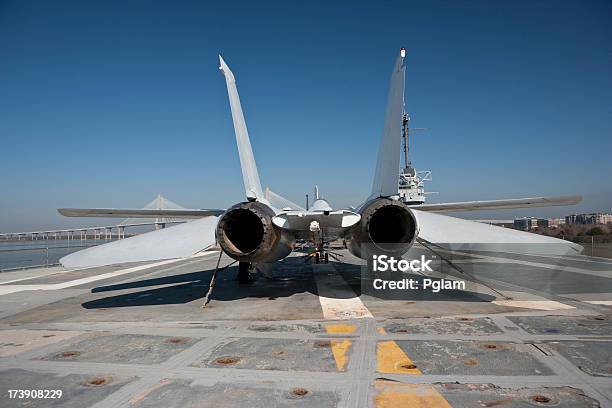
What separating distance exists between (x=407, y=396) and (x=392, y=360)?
0.88m

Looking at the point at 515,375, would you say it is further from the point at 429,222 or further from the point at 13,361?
the point at 13,361

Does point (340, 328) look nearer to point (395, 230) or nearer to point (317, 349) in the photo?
point (317, 349)

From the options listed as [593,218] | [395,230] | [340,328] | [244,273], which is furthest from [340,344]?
[593,218]

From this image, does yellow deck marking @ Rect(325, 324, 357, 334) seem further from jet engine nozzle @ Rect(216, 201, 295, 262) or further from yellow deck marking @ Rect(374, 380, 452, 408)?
jet engine nozzle @ Rect(216, 201, 295, 262)

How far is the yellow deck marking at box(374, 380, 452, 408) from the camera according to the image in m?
3.04

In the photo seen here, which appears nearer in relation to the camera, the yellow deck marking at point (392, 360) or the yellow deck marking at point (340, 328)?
the yellow deck marking at point (392, 360)

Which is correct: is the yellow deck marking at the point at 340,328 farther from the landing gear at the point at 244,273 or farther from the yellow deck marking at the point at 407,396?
the landing gear at the point at 244,273

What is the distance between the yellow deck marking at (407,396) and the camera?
3045 millimetres

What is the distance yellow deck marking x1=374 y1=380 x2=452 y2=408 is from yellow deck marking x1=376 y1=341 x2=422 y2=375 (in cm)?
31

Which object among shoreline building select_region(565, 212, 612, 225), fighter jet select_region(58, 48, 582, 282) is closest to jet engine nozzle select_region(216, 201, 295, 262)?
fighter jet select_region(58, 48, 582, 282)

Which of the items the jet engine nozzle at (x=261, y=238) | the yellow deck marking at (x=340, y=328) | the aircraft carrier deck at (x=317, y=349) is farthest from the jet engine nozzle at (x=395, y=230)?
the yellow deck marking at (x=340, y=328)

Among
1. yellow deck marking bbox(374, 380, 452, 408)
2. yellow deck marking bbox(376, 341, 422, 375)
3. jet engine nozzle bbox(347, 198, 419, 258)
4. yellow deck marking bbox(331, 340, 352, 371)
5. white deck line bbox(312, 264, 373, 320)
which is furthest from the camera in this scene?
jet engine nozzle bbox(347, 198, 419, 258)

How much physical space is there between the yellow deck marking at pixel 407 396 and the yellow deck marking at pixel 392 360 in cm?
31

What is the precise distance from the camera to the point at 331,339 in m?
5.02
